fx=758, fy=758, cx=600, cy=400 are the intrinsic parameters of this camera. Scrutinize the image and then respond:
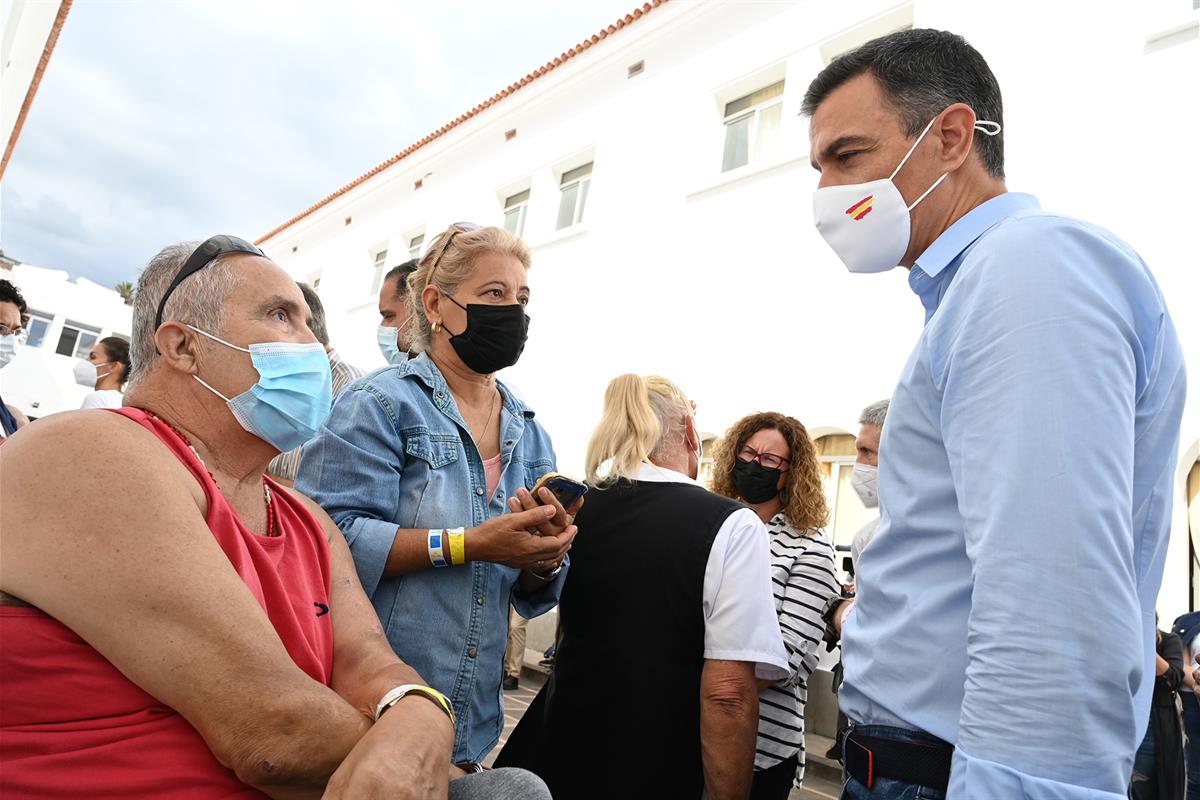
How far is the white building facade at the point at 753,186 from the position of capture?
21.7ft

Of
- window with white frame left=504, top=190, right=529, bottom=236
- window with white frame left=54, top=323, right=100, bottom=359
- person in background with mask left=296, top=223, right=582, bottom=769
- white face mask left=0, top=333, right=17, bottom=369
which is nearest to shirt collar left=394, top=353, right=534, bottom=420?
person in background with mask left=296, top=223, right=582, bottom=769

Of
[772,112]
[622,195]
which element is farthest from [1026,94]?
[622,195]

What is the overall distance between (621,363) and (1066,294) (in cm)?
964

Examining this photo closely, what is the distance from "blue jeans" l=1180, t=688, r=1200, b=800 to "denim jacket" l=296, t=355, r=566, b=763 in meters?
4.08

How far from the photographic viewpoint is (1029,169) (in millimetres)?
7285

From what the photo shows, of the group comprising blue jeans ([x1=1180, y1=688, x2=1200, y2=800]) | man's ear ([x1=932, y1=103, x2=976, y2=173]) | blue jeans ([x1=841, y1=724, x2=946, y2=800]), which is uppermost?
man's ear ([x1=932, y1=103, x2=976, y2=173])

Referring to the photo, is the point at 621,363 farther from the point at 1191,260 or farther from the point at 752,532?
the point at 752,532

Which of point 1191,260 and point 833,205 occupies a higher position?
point 1191,260

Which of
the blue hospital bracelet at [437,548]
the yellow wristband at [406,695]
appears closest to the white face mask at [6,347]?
the blue hospital bracelet at [437,548]

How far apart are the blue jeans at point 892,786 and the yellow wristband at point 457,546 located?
1089 mm

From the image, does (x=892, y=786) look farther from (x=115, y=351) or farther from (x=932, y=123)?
(x=115, y=351)

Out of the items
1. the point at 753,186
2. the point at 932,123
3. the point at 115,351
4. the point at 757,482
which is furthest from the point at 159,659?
the point at 753,186

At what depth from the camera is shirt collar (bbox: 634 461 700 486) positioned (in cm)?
265

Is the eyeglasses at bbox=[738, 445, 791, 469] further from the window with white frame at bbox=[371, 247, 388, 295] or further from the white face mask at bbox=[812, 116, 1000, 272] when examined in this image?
the window with white frame at bbox=[371, 247, 388, 295]
